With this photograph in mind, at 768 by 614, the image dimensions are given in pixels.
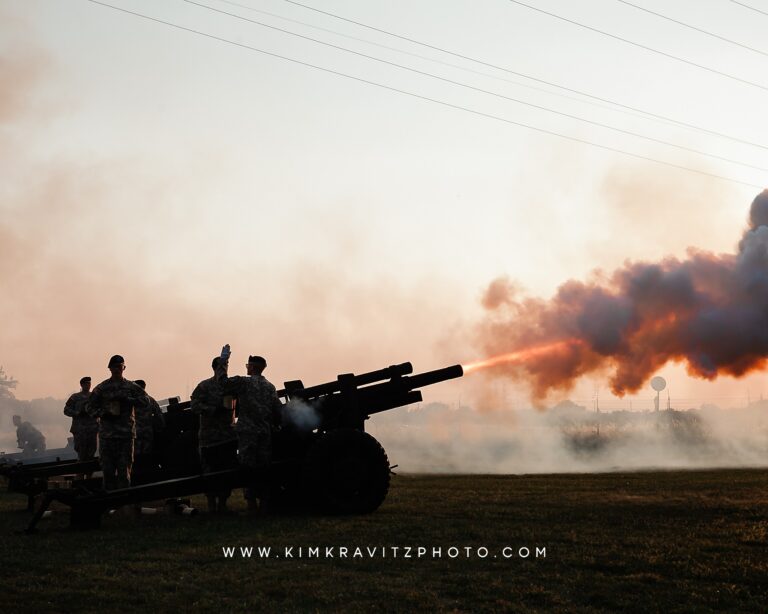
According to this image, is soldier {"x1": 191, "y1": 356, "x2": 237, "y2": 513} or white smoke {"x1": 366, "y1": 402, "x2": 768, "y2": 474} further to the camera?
white smoke {"x1": 366, "y1": 402, "x2": 768, "y2": 474}

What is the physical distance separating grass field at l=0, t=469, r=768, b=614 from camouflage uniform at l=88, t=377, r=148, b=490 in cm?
68

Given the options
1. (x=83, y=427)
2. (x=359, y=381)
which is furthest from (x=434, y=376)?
(x=83, y=427)

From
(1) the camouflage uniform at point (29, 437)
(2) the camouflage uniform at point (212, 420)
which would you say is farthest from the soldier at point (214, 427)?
(1) the camouflage uniform at point (29, 437)

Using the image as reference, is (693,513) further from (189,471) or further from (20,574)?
(20,574)

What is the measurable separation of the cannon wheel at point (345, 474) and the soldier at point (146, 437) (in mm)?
3257

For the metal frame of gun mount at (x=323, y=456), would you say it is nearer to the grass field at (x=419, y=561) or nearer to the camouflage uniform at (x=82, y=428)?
Answer: the grass field at (x=419, y=561)

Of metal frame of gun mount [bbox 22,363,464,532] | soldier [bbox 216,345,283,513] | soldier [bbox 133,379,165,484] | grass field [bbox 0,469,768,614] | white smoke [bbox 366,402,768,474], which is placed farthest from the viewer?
white smoke [bbox 366,402,768,474]

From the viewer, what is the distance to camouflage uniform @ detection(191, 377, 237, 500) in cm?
1427

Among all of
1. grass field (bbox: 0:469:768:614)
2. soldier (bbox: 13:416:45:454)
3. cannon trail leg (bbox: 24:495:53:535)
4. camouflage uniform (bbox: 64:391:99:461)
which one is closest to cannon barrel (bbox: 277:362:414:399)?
grass field (bbox: 0:469:768:614)

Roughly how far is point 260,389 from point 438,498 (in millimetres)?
Result: 3784

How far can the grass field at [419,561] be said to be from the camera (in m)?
7.73

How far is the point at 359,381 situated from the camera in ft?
47.3

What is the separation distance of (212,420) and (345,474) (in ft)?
7.61

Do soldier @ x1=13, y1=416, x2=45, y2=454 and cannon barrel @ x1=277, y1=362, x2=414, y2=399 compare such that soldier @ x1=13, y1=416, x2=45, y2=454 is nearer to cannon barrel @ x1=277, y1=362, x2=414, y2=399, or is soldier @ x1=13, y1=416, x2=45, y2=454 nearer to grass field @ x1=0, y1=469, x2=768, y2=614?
grass field @ x1=0, y1=469, x2=768, y2=614
